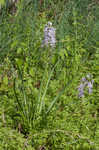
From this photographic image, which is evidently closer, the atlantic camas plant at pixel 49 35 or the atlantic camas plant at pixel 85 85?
the atlantic camas plant at pixel 85 85

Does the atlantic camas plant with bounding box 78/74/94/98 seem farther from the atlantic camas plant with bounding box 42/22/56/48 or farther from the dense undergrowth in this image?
the atlantic camas plant with bounding box 42/22/56/48

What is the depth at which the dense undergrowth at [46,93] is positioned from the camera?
165 centimetres

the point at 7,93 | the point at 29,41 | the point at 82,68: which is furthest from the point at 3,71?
the point at 82,68

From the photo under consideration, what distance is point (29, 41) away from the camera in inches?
103

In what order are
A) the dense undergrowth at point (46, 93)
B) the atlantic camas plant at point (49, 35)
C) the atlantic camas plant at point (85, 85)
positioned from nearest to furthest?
the dense undergrowth at point (46, 93) → the atlantic camas plant at point (85, 85) → the atlantic camas plant at point (49, 35)

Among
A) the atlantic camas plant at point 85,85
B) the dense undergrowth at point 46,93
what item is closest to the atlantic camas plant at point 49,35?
the dense undergrowth at point 46,93

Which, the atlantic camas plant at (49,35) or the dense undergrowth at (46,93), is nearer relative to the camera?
the dense undergrowth at (46,93)

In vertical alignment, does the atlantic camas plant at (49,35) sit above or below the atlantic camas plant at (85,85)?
above

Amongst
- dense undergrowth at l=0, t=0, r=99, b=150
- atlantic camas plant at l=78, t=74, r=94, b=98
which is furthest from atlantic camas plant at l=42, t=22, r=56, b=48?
atlantic camas plant at l=78, t=74, r=94, b=98

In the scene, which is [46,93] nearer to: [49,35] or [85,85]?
[85,85]

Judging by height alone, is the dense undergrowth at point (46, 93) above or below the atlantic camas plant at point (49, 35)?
below

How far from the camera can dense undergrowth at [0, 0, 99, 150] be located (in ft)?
5.43

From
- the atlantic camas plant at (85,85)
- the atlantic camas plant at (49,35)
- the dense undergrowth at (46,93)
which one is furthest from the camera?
the atlantic camas plant at (49,35)

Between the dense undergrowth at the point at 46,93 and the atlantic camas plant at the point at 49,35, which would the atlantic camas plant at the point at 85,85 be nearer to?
the dense undergrowth at the point at 46,93
